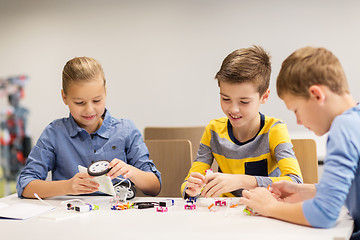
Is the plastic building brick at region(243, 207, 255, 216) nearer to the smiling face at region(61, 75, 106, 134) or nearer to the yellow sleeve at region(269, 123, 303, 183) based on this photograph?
the yellow sleeve at region(269, 123, 303, 183)

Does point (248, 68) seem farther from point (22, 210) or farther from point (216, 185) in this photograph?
point (22, 210)

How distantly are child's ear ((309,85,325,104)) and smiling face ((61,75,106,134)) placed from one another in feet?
3.35

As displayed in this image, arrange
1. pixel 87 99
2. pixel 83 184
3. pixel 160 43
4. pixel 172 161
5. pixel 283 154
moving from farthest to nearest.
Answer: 1. pixel 160 43
2. pixel 172 161
3. pixel 87 99
4. pixel 283 154
5. pixel 83 184

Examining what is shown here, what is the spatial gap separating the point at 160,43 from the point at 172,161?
7.39ft

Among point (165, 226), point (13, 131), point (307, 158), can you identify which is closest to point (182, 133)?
point (307, 158)

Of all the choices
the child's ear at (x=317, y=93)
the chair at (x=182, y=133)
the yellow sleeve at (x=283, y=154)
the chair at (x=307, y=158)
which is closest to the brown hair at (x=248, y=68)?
the yellow sleeve at (x=283, y=154)

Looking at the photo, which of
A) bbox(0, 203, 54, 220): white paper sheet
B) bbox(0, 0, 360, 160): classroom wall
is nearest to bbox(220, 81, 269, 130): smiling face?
bbox(0, 203, 54, 220): white paper sheet

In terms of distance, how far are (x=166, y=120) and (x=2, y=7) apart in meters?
2.23

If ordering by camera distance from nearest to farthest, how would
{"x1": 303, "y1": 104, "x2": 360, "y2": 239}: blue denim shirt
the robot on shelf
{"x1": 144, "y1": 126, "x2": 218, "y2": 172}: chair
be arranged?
{"x1": 303, "y1": 104, "x2": 360, "y2": 239}: blue denim shirt < {"x1": 144, "y1": 126, "x2": 218, "y2": 172}: chair < the robot on shelf

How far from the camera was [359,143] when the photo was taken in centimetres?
114

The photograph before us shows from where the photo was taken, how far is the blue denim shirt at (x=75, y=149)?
193 cm

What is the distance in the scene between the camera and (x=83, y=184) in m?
1.62

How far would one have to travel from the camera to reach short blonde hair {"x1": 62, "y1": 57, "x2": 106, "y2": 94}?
1.87 metres

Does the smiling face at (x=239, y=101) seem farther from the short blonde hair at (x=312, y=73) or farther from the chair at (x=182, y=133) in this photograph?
the chair at (x=182, y=133)
